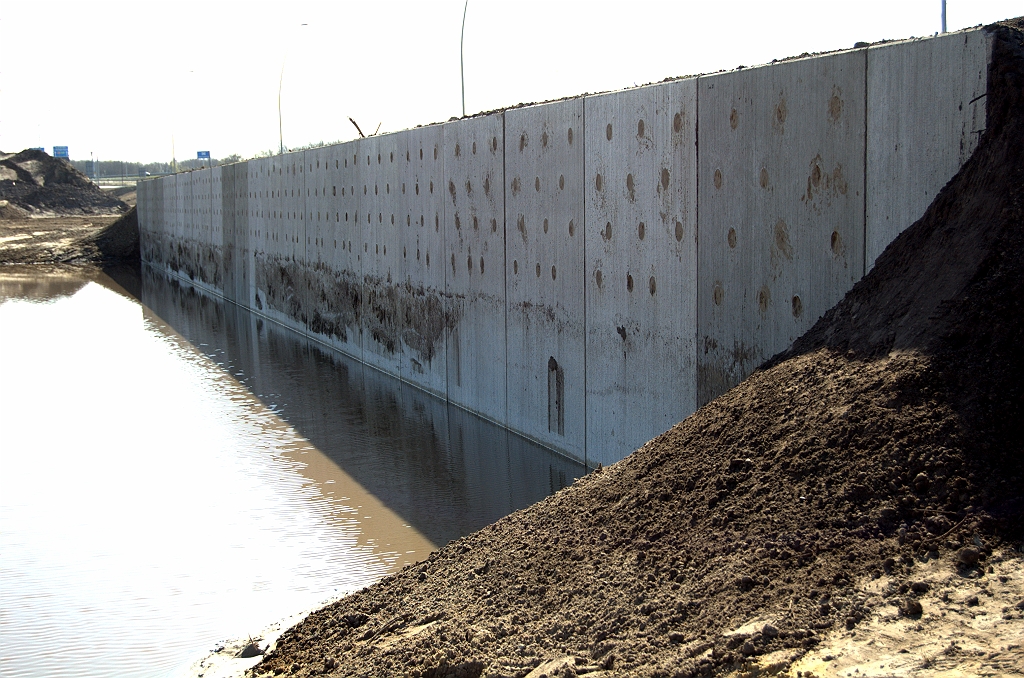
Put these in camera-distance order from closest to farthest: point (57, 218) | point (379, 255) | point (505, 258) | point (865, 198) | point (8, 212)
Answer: point (865, 198), point (505, 258), point (379, 255), point (8, 212), point (57, 218)

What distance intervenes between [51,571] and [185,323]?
48.7 ft

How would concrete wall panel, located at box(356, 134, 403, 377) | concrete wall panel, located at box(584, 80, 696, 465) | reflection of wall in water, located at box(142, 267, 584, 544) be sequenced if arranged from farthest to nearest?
concrete wall panel, located at box(356, 134, 403, 377) < reflection of wall in water, located at box(142, 267, 584, 544) < concrete wall panel, located at box(584, 80, 696, 465)

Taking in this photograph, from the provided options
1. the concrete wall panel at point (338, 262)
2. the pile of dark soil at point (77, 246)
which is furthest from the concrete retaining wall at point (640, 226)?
the pile of dark soil at point (77, 246)

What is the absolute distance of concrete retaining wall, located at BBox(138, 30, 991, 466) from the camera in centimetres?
581

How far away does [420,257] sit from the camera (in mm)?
13141

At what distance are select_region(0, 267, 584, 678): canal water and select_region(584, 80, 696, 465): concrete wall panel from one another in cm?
95

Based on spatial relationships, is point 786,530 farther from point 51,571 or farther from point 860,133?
point 51,571

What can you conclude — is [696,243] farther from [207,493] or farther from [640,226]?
[207,493]

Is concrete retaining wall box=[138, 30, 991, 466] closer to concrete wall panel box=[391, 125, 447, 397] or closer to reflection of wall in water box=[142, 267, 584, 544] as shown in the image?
concrete wall panel box=[391, 125, 447, 397]

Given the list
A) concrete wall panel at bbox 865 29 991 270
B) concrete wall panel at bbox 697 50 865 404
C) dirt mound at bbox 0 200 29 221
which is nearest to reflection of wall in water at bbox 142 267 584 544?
concrete wall panel at bbox 697 50 865 404

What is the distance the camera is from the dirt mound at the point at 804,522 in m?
3.69

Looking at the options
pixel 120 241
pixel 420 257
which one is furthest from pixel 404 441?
pixel 120 241

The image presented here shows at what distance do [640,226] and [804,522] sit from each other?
14.2ft

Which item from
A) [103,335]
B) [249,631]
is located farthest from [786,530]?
[103,335]
